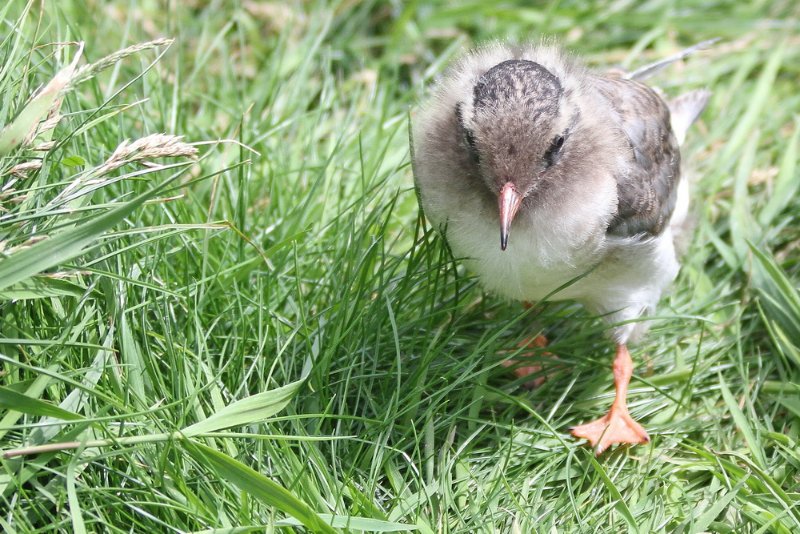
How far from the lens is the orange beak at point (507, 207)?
11.0ft

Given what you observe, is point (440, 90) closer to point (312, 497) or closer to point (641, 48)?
point (312, 497)

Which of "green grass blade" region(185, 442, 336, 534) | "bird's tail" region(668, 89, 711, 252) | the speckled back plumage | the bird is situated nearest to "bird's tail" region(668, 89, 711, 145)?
"bird's tail" region(668, 89, 711, 252)

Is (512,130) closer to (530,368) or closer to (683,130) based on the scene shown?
(530,368)

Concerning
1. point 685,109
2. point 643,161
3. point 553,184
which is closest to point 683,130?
point 685,109

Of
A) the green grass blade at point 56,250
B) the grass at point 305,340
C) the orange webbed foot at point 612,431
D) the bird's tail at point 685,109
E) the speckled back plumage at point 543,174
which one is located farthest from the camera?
the bird's tail at point 685,109

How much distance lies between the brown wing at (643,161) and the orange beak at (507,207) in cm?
55

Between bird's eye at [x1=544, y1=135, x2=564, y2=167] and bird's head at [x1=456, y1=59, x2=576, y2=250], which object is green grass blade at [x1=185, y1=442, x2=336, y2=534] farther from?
bird's eye at [x1=544, y1=135, x2=564, y2=167]

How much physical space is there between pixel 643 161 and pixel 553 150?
26.9 inches

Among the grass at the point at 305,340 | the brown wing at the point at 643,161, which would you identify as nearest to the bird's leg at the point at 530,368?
the grass at the point at 305,340

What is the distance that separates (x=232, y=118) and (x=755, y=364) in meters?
3.00

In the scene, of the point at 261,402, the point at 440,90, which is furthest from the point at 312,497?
the point at 440,90

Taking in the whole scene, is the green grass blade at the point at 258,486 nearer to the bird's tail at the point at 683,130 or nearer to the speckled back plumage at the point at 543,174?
the speckled back plumage at the point at 543,174

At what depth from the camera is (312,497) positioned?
3283 mm

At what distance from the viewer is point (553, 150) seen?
3.56 meters
